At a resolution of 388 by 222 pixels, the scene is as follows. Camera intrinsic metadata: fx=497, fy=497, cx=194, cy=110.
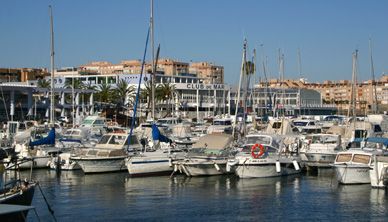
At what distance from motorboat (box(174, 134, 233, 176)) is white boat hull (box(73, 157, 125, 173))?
4.21 meters

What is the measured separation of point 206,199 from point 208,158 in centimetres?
592

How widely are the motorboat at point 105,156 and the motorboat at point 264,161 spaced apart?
709 cm

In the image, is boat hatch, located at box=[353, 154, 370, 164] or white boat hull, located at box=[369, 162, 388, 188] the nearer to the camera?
white boat hull, located at box=[369, 162, 388, 188]

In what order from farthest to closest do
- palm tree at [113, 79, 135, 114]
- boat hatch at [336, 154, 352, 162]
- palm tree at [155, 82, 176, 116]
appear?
palm tree at [155, 82, 176, 116] < palm tree at [113, 79, 135, 114] < boat hatch at [336, 154, 352, 162]

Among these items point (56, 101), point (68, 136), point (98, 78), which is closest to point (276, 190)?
point (68, 136)

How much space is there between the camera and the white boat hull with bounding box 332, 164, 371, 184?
2595cm

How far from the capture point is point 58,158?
110ft

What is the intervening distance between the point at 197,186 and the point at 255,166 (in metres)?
3.82

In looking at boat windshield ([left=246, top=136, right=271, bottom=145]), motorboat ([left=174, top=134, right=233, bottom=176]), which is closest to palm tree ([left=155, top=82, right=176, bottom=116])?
boat windshield ([left=246, top=136, right=271, bottom=145])

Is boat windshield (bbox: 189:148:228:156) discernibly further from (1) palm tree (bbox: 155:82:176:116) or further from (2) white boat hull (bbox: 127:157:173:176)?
(1) palm tree (bbox: 155:82:176:116)

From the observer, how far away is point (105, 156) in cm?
3106

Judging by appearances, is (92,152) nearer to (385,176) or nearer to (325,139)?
(325,139)

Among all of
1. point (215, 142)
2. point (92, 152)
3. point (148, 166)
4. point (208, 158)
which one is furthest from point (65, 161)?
point (215, 142)

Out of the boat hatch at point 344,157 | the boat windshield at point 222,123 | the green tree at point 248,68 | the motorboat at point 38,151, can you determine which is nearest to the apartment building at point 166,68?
the green tree at point 248,68
